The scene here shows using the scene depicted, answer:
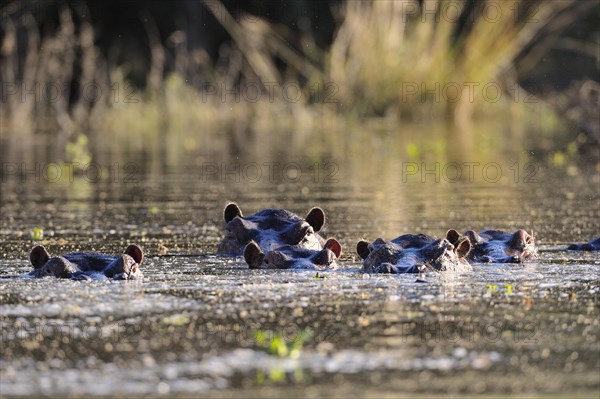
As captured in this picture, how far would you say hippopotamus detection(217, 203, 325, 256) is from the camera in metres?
7.66

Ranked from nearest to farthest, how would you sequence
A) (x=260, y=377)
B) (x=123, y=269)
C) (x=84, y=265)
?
(x=260, y=377) → (x=123, y=269) → (x=84, y=265)

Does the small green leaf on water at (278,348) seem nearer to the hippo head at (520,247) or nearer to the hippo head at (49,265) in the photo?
the hippo head at (49,265)

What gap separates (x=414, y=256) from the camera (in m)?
6.88

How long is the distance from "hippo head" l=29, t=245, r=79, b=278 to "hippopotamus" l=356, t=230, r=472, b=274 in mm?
1417

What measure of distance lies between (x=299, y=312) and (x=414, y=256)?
1373 millimetres

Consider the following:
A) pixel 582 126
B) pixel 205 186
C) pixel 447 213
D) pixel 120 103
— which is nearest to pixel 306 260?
pixel 447 213

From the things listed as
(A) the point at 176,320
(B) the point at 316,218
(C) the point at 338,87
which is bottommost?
(A) the point at 176,320

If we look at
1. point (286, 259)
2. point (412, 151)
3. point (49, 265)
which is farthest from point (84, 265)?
point (412, 151)

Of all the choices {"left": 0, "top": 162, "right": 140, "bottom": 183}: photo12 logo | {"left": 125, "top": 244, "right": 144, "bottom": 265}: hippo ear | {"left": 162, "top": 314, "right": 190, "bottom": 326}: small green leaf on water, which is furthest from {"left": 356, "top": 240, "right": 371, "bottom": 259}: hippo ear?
{"left": 0, "top": 162, "right": 140, "bottom": 183}: photo12 logo

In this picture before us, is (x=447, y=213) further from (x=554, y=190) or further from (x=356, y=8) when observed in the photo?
(x=356, y=8)

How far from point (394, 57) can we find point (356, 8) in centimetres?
153

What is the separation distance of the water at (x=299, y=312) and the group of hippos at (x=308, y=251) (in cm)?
12

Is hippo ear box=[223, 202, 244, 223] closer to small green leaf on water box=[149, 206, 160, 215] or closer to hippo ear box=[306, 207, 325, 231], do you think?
hippo ear box=[306, 207, 325, 231]

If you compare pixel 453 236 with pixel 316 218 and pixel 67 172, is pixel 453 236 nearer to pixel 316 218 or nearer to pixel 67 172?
pixel 316 218
